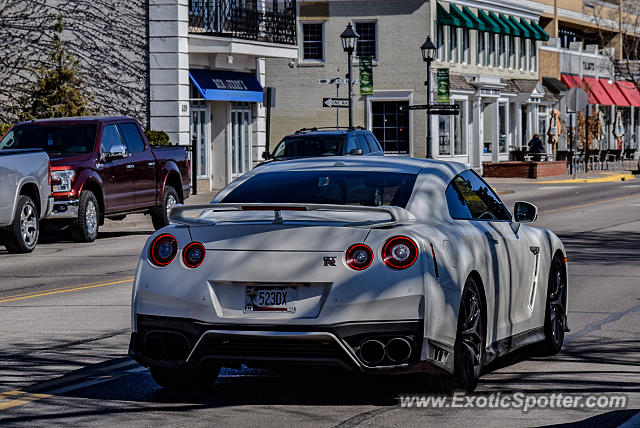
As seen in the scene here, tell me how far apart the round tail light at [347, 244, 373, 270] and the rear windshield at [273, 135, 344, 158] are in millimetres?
20431

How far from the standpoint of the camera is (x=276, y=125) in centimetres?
5512

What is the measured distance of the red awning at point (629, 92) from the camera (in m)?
85.6

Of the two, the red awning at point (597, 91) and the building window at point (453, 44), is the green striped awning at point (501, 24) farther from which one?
the red awning at point (597, 91)

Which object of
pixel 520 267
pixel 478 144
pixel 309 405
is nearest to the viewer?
pixel 309 405

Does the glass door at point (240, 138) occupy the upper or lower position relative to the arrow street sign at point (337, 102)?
lower

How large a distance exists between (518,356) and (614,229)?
47.1ft

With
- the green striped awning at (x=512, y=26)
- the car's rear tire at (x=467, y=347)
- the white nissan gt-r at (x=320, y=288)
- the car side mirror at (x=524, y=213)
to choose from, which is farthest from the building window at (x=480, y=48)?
the car's rear tire at (x=467, y=347)

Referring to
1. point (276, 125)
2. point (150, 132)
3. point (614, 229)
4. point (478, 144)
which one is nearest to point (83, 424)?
point (614, 229)

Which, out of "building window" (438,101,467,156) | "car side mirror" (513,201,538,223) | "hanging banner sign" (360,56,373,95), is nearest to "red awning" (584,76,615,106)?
"building window" (438,101,467,156)

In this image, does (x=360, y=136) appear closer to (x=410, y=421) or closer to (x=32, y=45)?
(x=32, y=45)

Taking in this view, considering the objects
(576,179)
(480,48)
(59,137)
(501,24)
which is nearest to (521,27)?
(501,24)

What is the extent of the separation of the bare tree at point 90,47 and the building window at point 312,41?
60.2ft

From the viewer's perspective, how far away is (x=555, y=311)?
380 inches

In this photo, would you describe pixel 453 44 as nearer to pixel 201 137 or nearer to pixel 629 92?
pixel 201 137
